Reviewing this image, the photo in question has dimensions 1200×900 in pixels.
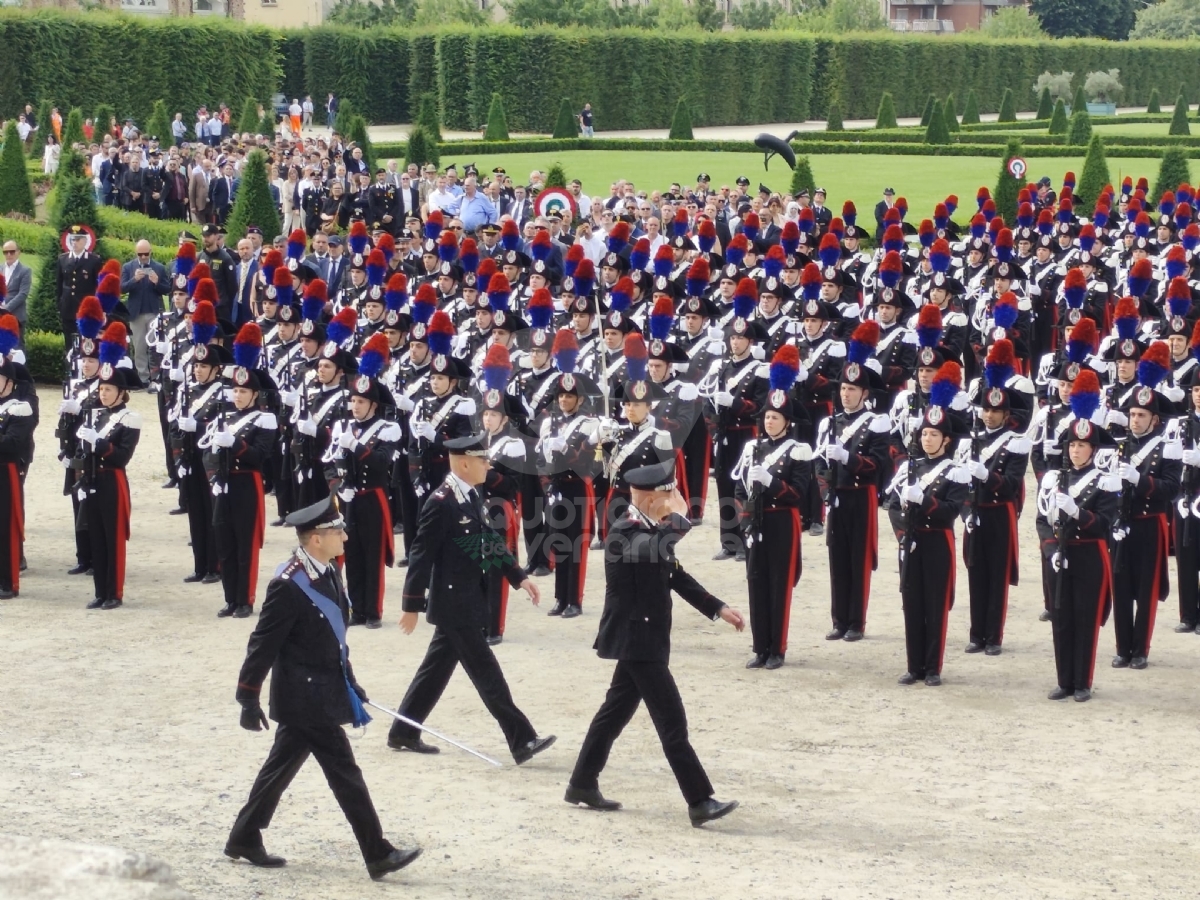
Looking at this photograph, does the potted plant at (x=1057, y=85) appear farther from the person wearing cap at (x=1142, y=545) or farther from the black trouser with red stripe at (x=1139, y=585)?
the black trouser with red stripe at (x=1139, y=585)

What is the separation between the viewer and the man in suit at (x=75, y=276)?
19188 millimetres

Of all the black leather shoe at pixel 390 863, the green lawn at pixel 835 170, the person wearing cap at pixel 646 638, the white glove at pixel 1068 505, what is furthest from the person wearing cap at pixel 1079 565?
the green lawn at pixel 835 170

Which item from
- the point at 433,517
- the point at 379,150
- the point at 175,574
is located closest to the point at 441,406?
the point at 175,574

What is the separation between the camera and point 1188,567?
1103 cm

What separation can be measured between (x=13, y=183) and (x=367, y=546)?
69.9ft

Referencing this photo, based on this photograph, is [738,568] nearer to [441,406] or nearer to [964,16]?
[441,406]

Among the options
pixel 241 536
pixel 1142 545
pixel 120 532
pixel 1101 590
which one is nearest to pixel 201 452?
pixel 120 532

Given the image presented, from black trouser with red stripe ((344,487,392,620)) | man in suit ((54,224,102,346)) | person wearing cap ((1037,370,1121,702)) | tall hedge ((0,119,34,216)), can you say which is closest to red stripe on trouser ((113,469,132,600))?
black trouser with red stripe ((344,487,392,620))

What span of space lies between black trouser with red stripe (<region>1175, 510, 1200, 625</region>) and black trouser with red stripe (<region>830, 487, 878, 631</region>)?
180 cm

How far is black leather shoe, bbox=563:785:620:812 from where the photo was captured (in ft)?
26.6

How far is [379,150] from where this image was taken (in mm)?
43375

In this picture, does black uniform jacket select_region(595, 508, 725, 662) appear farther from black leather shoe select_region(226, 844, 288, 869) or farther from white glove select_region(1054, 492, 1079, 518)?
white glove select_region(1054, 492, 1079, 518)

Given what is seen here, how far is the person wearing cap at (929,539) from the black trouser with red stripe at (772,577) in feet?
1.94

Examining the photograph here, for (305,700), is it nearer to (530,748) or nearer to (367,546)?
(530,748)
